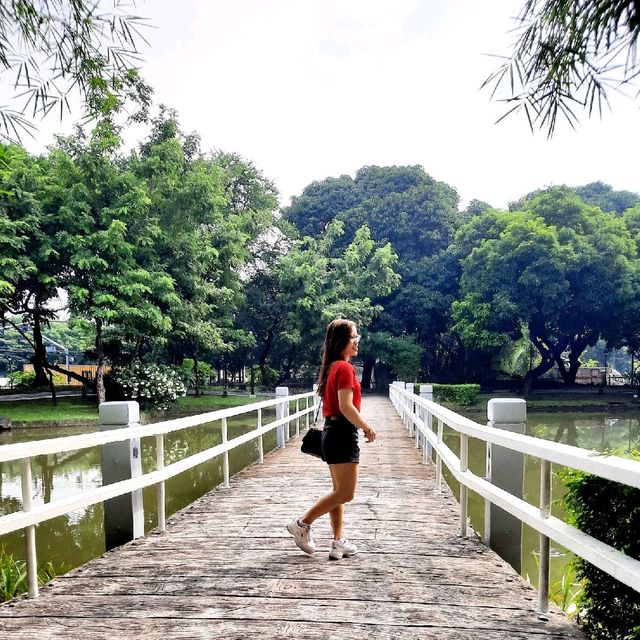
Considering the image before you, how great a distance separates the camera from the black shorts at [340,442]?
3859 millimetres

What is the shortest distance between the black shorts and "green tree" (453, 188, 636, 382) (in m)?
28.4

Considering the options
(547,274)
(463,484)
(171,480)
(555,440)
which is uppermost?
(547,274)

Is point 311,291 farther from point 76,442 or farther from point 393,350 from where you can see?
point 76,442

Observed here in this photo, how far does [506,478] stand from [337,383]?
1367 mm

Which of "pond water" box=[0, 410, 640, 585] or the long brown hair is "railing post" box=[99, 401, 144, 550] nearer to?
the long brown hair

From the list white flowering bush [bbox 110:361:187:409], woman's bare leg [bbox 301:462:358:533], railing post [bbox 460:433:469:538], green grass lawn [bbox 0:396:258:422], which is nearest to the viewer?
woman's bare leg [bbox 301:462:358:533]

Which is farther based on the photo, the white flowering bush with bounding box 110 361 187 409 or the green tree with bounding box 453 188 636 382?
the green tree with bounding box 453 188 636 382

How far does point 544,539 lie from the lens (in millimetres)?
3021

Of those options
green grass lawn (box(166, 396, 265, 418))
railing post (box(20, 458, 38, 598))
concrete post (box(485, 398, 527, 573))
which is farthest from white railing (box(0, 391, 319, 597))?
green grass lawn (box(166, 396, 265, 418))

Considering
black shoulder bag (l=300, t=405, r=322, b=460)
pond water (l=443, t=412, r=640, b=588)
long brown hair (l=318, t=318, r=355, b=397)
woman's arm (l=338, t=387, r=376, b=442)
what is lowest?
Result: pond water (l=443, t=412, r=640, b=588)

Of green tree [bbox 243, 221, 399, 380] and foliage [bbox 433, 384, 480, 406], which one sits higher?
green tree [bbox 243, 221, 399, 380]

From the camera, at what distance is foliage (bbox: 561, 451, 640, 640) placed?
2742mm

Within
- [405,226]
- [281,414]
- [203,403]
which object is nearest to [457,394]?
[203,403]

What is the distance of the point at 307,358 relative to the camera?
34.2 m
